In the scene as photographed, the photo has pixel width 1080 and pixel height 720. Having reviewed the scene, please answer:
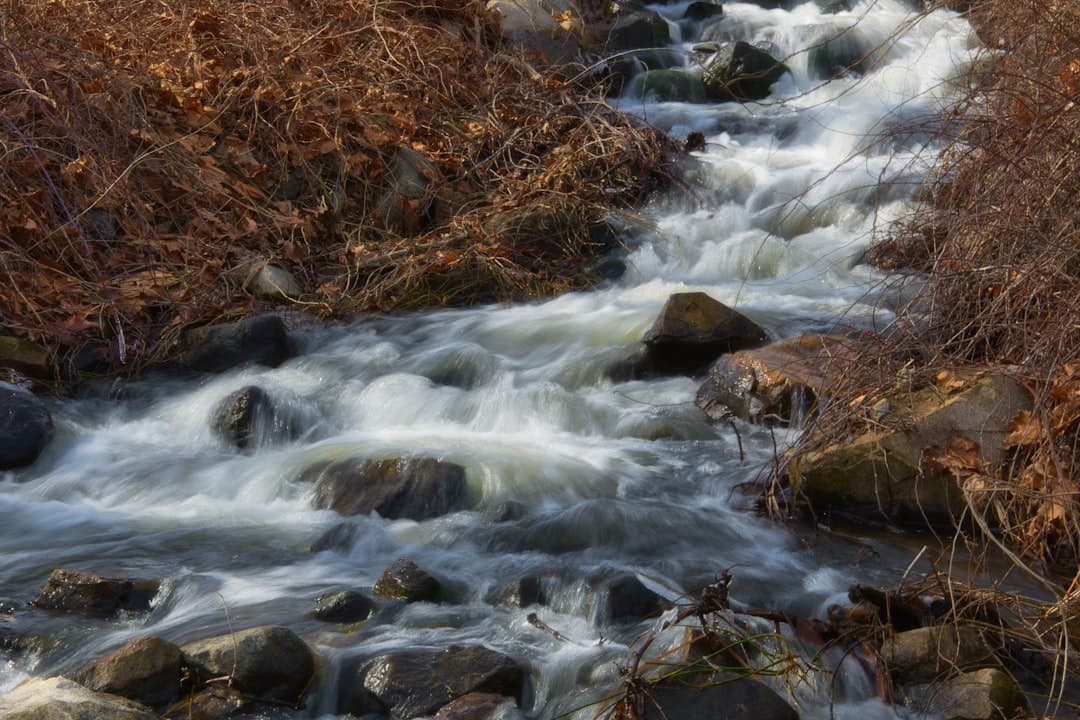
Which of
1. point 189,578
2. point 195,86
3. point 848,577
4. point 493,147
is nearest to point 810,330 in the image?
point 848,577

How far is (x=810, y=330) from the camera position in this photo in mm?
6676

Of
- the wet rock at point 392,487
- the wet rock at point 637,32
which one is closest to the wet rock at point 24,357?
the wet rock at point 392,487

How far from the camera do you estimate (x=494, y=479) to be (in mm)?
5270

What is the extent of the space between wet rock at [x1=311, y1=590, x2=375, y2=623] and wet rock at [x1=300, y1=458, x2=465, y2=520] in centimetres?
82

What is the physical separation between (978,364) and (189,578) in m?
3.02

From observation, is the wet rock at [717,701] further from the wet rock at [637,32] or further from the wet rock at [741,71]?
the wet rock at [637,32]

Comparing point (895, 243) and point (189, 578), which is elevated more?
point (895, 243)

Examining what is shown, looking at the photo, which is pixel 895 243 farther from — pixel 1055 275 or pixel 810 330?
pixel 1055 275

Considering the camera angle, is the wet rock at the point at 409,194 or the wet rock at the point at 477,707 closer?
the wet rock at the point at 477,707

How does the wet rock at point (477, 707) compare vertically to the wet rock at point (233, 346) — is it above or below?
below

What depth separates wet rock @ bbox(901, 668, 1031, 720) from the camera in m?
3.42

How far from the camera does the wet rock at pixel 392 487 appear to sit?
5.04m

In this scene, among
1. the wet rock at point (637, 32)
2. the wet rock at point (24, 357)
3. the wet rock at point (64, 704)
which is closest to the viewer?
the wet rock at point (64, 704)

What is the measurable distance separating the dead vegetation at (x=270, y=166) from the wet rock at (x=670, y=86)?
5.12ft
